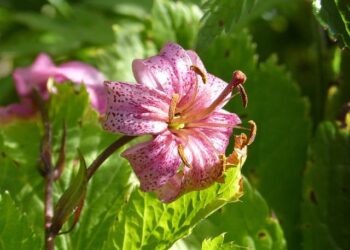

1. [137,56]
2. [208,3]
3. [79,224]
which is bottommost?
[79,224]

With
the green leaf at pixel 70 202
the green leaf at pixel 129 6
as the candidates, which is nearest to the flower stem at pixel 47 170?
the green leaf at pixel 70 202

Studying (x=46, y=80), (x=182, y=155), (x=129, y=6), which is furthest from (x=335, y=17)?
(x=129, y=6)

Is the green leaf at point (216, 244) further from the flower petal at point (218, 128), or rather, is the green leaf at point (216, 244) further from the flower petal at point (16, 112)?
the flower petal at point (16, 112)

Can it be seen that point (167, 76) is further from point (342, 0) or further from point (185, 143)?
point (342, 0)

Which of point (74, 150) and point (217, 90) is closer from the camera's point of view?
point (217, 90)

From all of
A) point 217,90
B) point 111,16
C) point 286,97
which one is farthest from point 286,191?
point 111,16

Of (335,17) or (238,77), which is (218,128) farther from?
(335,17)
